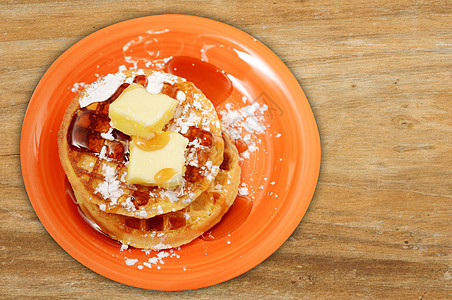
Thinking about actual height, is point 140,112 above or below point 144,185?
above

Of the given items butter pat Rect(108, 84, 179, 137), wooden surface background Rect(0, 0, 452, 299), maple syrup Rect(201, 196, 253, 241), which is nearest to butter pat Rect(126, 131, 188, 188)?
butter pat Rect(108, 84, 179, 137)

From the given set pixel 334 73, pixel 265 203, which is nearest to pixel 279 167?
pixel 265 203

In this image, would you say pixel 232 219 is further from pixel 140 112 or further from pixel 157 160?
pixel 140 112

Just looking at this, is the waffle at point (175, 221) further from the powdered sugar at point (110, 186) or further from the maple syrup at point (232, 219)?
the powdered sugar at point (110, 186)


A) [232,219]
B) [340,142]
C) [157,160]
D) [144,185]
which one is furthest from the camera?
[340,142]

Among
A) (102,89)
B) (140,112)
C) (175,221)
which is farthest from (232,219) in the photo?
(102,89)

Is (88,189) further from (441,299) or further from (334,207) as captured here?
(441,299)

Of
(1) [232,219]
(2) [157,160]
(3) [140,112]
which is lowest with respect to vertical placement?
(1) [232,219]

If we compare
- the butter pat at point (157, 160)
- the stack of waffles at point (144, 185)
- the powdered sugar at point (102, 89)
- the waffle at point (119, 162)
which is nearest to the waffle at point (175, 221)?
the stack of waffles at point (144, 185)
